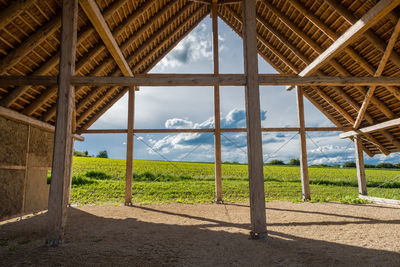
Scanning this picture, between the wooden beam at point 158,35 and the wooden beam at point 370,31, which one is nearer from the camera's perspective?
the wooden beam at point 370,31

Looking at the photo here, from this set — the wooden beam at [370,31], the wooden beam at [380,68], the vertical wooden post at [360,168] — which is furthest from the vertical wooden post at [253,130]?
the vertical wooden post at [360,168]

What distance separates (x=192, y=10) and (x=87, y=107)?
566 centimetres

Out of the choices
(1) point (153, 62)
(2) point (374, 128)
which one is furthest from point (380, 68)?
(1) point (153, 62)

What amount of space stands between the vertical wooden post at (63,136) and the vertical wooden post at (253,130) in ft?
10.8

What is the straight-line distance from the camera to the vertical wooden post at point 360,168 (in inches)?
391

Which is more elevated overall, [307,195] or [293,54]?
[293,54]

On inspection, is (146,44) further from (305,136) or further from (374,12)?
(305,136)

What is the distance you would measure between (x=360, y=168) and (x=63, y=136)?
434 inches

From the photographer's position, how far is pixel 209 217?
21.3 ft

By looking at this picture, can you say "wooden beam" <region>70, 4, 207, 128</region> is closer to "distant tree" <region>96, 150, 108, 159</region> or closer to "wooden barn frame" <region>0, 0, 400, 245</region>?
"wooden barn frame" <region>0, 0, 400, 245</region>

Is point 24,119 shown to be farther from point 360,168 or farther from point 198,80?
point 360,168

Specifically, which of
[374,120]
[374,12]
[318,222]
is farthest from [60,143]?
[374,120]

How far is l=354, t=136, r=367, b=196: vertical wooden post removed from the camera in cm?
992

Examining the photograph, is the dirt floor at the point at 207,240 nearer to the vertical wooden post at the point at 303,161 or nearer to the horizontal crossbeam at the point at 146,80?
the vertical wooden post at the point at 303,161
